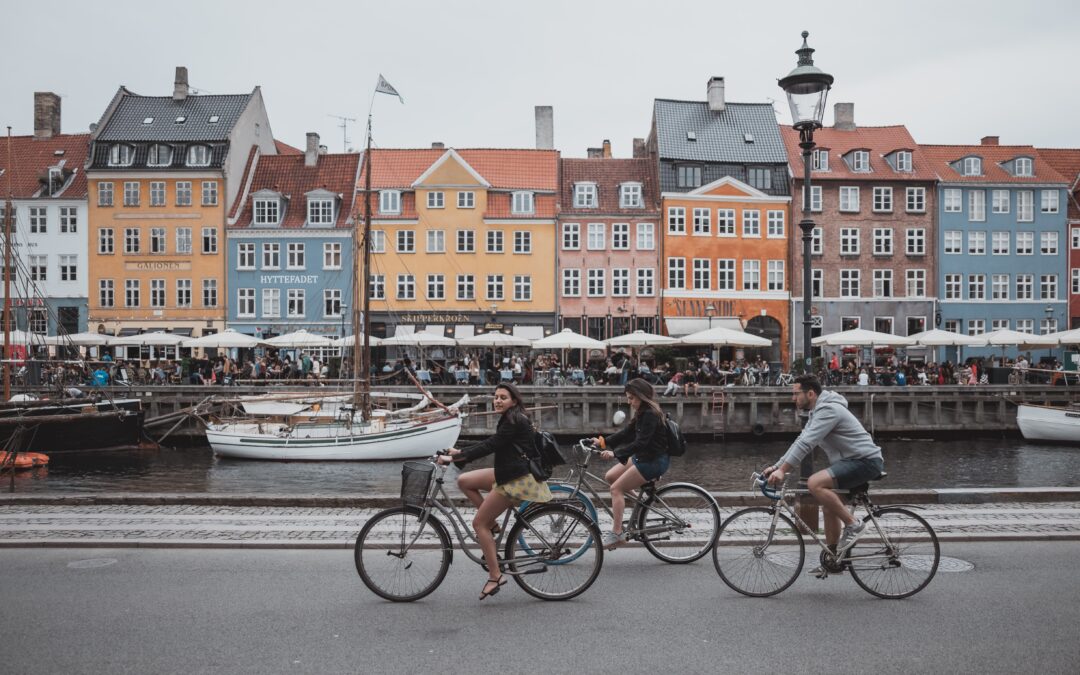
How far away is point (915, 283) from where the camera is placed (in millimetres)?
47562

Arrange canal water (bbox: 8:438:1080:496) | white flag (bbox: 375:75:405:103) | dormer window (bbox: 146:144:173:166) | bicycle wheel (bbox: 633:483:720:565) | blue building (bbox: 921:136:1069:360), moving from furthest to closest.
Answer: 1. blue building (bbox: 921:136:1069:360)
2. dormer window (bbox: 146:144:173:166)
3. white flag (bbox: 375:75:405:103)
4. canal water (bbox: 8:438:1080:496)
5. bicycle wheel (bbox: 633:483:720:565)

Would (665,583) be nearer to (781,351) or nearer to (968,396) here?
(968,396)

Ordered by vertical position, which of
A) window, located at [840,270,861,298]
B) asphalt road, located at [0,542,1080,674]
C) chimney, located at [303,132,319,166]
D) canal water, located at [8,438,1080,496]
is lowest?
canal water, located at [8,438,1080,496]

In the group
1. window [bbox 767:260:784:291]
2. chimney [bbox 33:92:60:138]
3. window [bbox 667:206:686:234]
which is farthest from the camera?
chimney [bbox 33:92:60:138]

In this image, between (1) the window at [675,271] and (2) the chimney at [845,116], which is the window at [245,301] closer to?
(1) the window at [675,271]

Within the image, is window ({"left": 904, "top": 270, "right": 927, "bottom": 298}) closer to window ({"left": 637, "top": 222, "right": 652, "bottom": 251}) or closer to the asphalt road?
window ({"left": 637, "top": 222, "right": 652, "bottom": 251})

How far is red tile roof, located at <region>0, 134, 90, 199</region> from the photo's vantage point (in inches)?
1844

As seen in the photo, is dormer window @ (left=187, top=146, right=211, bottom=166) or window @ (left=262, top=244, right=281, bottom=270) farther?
window @ (left=262, top=244, right=281, bottom=270)

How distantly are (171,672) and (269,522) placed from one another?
196 inches

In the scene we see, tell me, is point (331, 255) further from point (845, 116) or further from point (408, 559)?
point (408, 559)

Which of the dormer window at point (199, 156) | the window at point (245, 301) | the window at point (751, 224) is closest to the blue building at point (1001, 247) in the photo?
the window at point (751, 224)

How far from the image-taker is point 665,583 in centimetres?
754

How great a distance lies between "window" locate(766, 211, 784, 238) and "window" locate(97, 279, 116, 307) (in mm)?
34200

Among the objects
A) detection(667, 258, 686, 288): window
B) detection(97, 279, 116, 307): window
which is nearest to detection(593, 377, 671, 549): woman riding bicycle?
detection(667, 258, 686, 288): window
